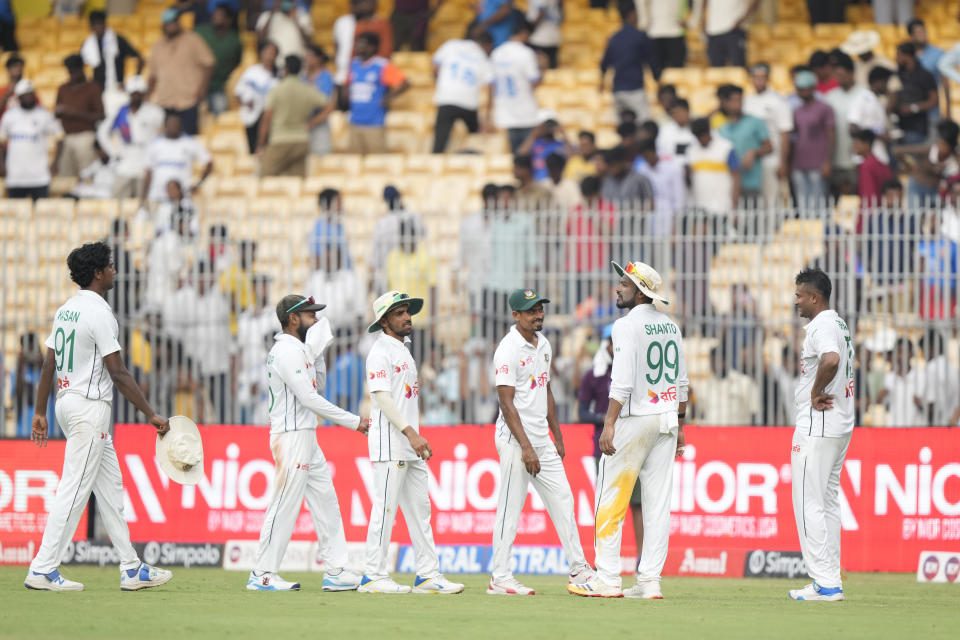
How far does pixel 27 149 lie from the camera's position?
74.4 ft

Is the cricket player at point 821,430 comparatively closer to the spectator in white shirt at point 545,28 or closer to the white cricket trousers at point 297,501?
the white cricket trousers at point 297,501

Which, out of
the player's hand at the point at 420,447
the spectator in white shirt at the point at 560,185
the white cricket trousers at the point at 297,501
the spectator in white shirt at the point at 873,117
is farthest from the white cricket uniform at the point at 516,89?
the player's hand at the point at 420,447

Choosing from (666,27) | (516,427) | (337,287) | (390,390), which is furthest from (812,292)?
(666,27)

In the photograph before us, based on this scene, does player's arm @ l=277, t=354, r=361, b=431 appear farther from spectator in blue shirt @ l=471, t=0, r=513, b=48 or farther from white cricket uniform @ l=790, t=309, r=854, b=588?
spectator in blue shirt @ l=471, t=0, r=513, b=48

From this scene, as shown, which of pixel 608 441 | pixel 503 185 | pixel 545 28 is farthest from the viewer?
pixel 545 28

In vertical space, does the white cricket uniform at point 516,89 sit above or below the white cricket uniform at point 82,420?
above

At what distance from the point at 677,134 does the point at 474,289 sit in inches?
193

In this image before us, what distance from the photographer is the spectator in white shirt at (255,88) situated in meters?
23.5

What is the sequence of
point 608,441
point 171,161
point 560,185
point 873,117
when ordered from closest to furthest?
Answer: point 608,441 → point 560,185 → point 873,117 → point 171,161

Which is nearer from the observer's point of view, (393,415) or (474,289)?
(393,415)

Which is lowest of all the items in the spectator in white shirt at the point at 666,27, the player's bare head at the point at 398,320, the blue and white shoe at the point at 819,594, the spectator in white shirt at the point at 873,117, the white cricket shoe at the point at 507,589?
the white cricket shoe at the point at 507,589

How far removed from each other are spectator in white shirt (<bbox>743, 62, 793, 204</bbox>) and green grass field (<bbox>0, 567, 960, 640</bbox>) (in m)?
8.53

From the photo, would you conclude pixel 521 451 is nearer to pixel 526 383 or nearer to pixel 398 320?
pixel 526 383

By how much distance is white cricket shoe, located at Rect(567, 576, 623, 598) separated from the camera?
1166cm
